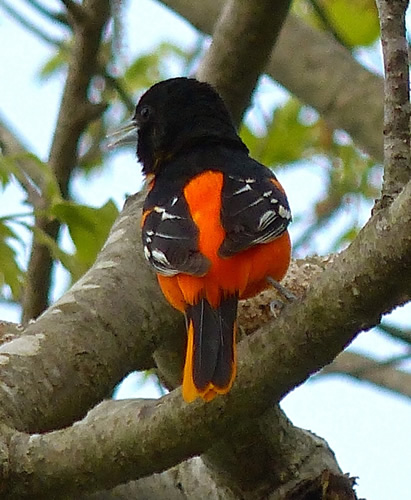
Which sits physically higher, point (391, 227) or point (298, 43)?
point (298, 43)

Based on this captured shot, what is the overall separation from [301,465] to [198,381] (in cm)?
70

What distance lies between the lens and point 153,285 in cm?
259

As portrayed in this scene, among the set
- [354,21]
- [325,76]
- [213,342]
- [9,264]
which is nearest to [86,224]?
[9,264]

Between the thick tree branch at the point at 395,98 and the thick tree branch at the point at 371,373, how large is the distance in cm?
296

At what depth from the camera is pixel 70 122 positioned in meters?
3.66

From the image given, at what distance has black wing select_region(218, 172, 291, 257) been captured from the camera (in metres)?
2.32

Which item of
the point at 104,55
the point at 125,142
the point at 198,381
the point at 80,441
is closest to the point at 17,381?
the point at 80,441

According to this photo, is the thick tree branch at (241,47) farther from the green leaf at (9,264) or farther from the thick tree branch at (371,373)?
the thick tree branch at (371,373)

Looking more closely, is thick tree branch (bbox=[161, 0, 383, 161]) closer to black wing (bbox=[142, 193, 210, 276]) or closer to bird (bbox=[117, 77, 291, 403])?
bird (bbox=[117, 77, 291, 403])

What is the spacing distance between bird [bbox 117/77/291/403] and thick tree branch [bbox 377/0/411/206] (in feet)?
1.49

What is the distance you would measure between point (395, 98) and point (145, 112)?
5.89 feet

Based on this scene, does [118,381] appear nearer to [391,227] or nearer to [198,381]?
[198,381]

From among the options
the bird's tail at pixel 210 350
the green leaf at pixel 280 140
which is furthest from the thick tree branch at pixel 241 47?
the bird's tail at pixel 210 350

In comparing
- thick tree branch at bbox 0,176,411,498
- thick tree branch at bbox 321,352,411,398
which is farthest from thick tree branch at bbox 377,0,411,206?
thick tree branch at bbox 321,352,411,398
